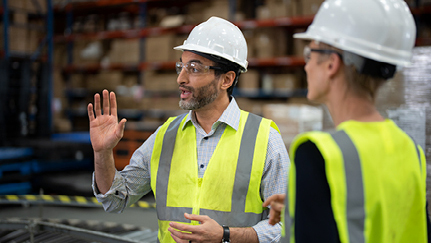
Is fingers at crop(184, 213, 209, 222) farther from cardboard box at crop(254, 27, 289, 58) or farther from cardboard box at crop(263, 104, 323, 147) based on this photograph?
cardboard box at crop(254, 27, 289, 58)

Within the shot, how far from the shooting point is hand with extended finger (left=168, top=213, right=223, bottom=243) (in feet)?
5.31

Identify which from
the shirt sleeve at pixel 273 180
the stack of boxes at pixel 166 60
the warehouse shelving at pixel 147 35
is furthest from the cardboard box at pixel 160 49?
the shirt sleeve at pixel 273 180

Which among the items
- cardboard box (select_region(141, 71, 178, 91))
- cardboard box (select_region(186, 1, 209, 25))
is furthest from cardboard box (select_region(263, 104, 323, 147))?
cardboard box (select_region(186, 1, 209, 25))

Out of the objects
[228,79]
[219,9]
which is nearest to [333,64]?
[228,79]

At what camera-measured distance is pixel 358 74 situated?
107 cm

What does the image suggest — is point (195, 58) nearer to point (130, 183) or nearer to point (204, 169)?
point (204, 169)

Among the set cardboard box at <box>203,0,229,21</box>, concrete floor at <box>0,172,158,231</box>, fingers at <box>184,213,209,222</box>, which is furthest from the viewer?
cardboard box at <box>203,0,229,21</box>

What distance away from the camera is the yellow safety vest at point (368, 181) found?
94 cm

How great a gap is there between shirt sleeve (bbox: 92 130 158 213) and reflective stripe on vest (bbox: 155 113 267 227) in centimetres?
11

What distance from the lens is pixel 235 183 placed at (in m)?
1.80

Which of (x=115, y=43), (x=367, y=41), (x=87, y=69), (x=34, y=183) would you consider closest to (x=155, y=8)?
(x=115, y=43)

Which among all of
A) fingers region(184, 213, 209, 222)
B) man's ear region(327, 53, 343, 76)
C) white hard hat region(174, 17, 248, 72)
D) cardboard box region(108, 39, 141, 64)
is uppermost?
cardboard box region(108, 39, 141, 64)

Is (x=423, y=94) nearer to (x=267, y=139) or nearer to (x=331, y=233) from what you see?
(x=267, y=139)

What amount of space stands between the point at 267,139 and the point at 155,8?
7076 mm
